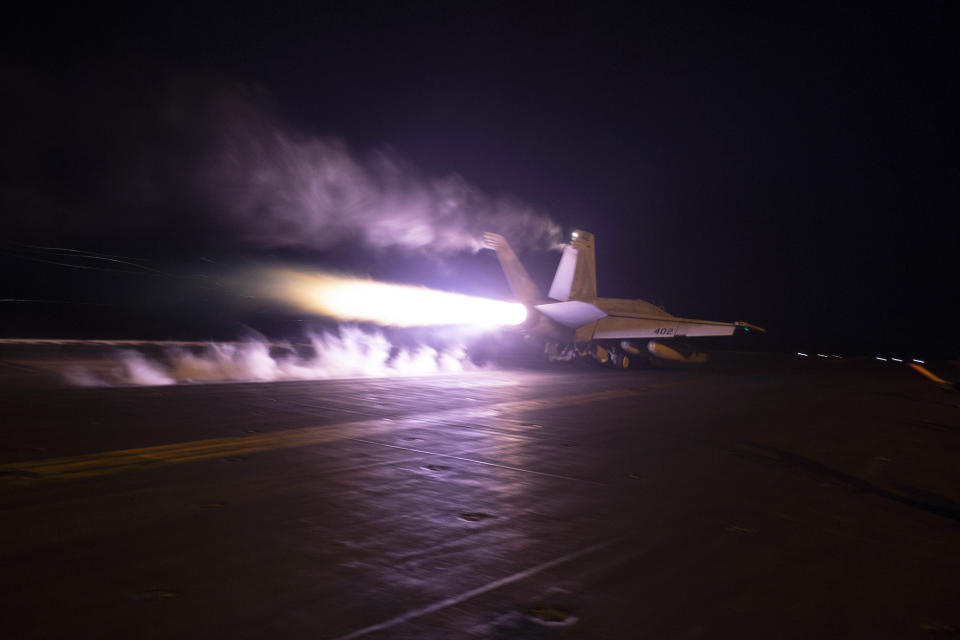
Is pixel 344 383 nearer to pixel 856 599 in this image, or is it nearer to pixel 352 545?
pixel 352 545

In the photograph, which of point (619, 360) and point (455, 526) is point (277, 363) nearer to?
Result: point (619, 360)

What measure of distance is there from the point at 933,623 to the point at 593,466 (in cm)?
472

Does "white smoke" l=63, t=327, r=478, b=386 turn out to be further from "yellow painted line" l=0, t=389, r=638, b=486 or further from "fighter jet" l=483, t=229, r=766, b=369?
"yellow painted line" l=0, t=389, r=638, b=486

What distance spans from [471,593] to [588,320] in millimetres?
23150

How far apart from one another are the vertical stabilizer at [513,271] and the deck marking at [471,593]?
→ 20.0 metres

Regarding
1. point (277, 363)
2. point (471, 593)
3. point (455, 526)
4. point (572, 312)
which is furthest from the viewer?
point (572, 312)

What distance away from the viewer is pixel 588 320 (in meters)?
26.9

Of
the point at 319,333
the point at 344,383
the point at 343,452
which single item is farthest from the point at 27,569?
the point at 319,333

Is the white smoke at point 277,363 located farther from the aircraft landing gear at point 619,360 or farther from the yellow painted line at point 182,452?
the yellow painted line at point 182,452

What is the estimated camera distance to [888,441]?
476 inches

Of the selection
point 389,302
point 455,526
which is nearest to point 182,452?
point 455,526

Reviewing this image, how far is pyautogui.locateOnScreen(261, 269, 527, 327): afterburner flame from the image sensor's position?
24.1 meters

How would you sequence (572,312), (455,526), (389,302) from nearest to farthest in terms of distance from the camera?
(455,526)
(389,302)
(572,312)

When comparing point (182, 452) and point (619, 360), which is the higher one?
point (619, 360)
